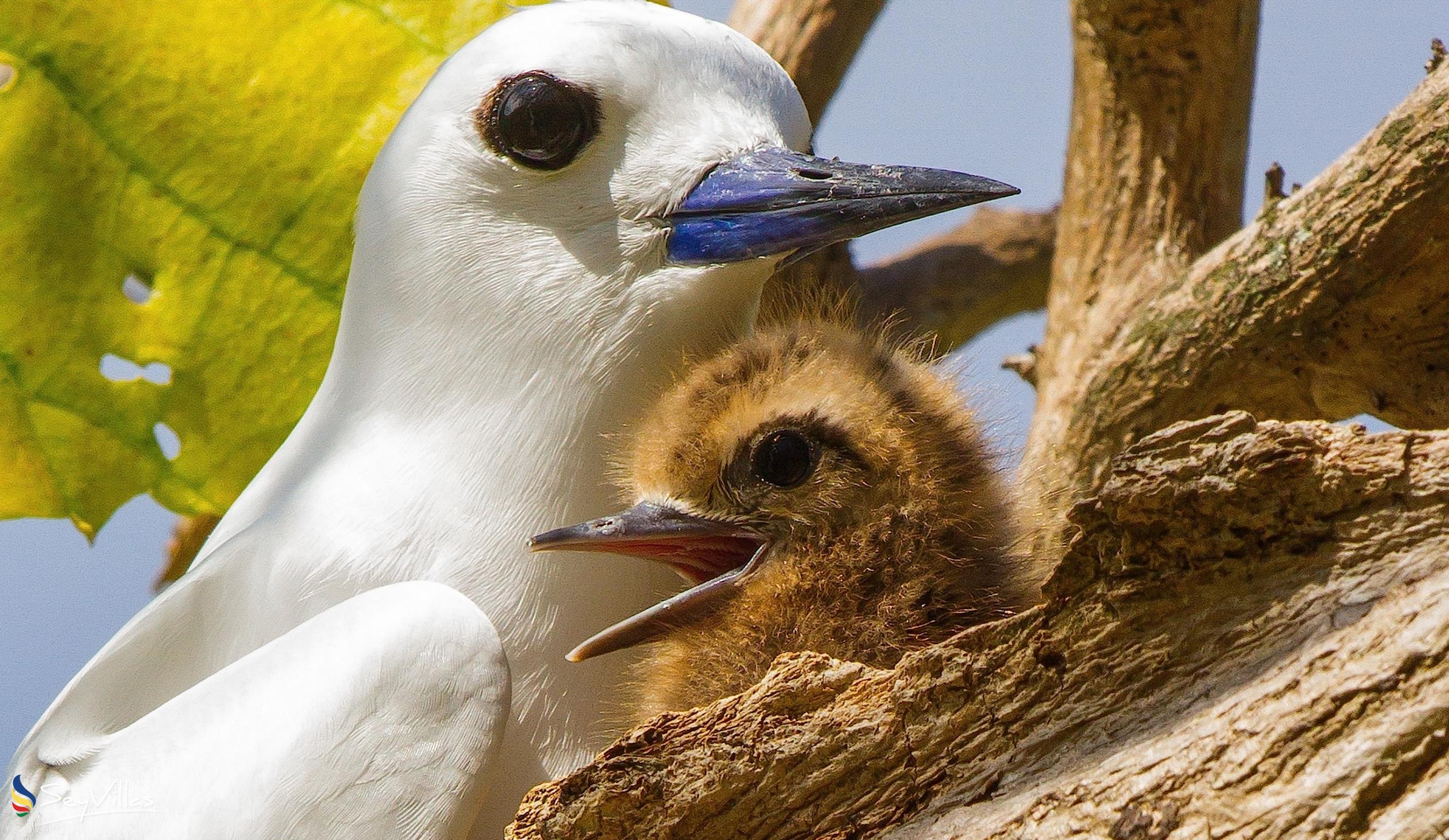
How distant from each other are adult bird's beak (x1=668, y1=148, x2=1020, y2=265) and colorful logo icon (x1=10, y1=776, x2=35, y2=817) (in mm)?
958

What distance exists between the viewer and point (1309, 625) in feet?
3.83

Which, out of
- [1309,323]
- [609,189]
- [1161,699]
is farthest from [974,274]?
[1161,699]

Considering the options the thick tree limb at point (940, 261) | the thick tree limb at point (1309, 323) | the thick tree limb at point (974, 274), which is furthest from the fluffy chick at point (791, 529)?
the thick tree limb at point (974, 274)

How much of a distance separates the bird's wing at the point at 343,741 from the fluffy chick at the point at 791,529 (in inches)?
6.2

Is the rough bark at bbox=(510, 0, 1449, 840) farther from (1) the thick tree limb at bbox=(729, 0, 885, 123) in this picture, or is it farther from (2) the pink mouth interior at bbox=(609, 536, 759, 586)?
(1) the thick tree limb at bbox=(729, 0, 885, 123)

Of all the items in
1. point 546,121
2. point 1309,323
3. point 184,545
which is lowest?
point 184,545

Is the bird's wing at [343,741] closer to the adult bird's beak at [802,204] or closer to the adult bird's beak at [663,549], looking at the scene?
the adult bird's beak at [663,549]

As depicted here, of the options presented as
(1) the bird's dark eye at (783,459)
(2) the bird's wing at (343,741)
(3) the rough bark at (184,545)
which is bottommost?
(3) the rough bark at (184,545)

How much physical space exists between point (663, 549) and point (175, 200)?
1262 millimetres

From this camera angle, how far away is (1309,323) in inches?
80.7

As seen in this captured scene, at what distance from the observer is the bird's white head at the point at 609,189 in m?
1.65

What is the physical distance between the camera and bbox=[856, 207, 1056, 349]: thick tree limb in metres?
4.02

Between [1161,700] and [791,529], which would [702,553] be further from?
[1161,700]

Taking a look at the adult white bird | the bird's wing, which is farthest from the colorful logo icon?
the bird's wing
